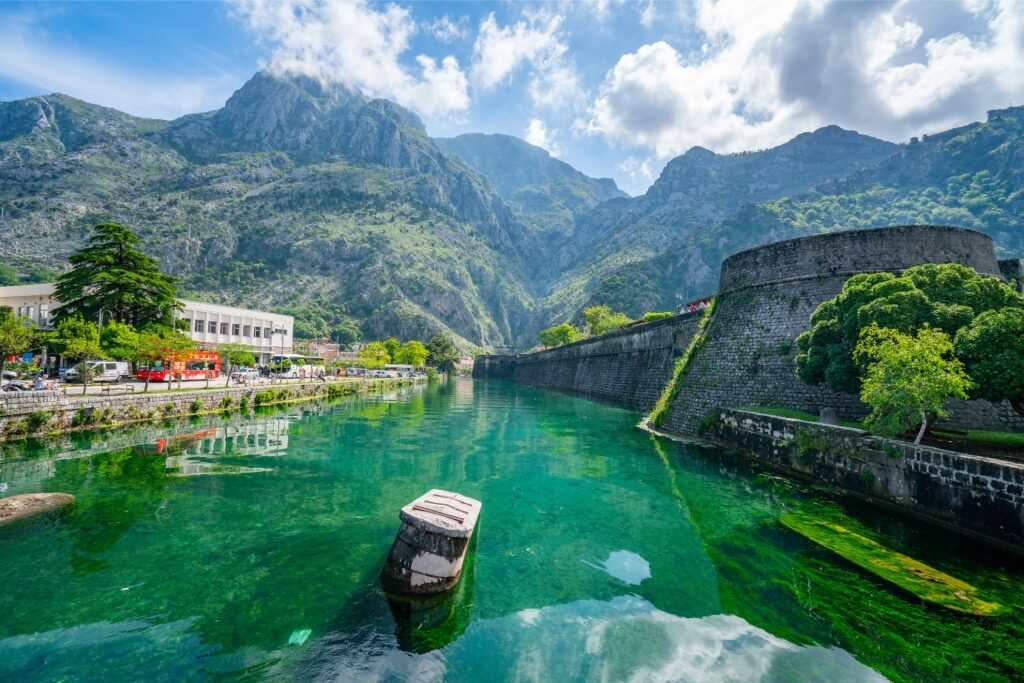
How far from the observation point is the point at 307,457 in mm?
18016

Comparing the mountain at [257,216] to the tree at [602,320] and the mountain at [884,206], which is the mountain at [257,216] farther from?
the mountain at [884,206]

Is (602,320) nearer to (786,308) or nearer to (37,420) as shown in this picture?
(786,308)

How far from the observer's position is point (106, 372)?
119ft

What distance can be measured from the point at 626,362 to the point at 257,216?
145 m

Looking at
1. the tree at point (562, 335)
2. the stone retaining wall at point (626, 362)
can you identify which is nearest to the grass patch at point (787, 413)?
the stone retaining wall at point (626, 362)

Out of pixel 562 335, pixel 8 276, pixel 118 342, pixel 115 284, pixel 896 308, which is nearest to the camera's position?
pixel 896 308

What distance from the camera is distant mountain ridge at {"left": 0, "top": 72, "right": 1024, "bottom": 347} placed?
381 feet

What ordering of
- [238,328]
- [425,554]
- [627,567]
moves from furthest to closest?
1. [238,328]
2. [627,567]
3. [425,554]

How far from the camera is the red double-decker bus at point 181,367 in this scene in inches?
1335

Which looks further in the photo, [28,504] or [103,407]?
[103,407]

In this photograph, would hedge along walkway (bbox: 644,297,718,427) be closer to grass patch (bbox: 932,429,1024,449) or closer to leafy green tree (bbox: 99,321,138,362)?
grass patch (bbox: 932,429,1024,449)

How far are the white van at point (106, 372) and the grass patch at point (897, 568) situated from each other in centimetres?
4516

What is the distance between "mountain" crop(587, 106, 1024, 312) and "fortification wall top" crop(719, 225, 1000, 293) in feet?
310

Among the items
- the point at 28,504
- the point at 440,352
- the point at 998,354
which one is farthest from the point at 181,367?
the point at 440,352
